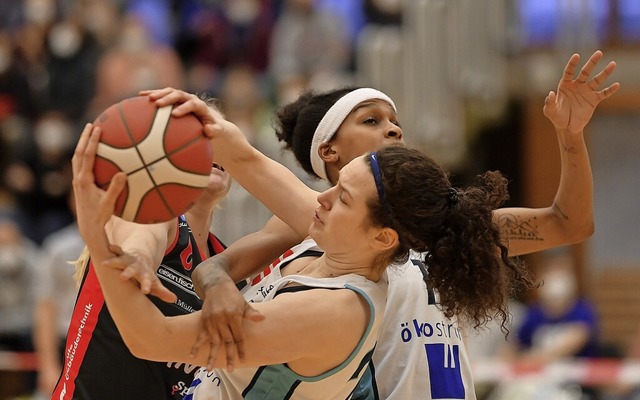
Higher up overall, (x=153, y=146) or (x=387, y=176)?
(x=153, y=146)

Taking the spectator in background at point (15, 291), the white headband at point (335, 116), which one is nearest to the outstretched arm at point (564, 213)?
the white headband at point (335, 116)

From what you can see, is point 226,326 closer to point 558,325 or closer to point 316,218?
point 316,218

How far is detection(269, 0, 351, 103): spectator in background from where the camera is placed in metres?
11.1

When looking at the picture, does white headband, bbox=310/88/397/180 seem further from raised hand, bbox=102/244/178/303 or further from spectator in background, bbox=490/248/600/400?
spectator in background, bbox=490/248/600/400

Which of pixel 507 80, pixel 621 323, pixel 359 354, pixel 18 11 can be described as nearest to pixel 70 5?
pixel 18 11

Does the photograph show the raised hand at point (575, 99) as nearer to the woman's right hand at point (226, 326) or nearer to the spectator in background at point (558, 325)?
the woman's right hand at point (226, 326)

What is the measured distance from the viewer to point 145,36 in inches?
477

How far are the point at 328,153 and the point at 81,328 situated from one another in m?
1.12

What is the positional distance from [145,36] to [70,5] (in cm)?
93

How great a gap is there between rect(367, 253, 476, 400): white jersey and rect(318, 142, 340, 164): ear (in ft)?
1.65

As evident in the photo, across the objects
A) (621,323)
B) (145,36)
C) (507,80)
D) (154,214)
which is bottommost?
(621,323)

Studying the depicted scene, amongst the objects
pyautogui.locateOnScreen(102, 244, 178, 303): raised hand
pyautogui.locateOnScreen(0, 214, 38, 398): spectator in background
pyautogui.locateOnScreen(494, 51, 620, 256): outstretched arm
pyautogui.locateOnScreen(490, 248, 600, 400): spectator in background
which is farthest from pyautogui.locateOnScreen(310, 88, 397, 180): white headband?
pyautogui.locateOnScreen(0, 214, 38, 398): spectator in background

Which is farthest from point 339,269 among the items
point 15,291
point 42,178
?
point 42,178

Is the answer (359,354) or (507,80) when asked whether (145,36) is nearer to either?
(507,80)
